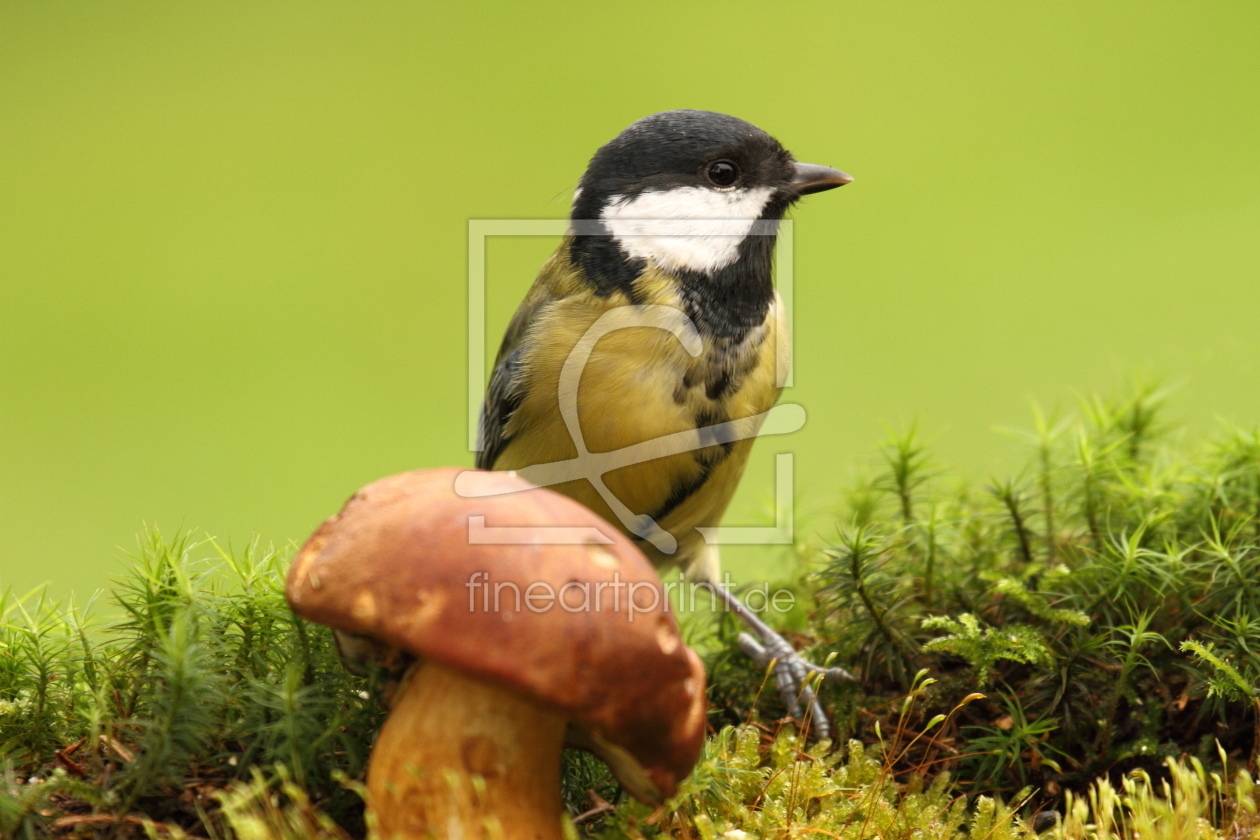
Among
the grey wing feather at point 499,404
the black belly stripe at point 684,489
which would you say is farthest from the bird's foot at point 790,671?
the grey wing feather at point 499,404

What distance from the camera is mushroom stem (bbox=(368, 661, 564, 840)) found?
3.95 ft

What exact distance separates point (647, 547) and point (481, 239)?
2.56 ft

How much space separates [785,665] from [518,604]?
1.15 meters

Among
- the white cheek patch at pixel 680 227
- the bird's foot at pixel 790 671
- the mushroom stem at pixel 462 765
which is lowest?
the bird's foot at pixel 790 671

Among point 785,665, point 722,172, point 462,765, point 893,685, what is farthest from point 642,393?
point 462,765

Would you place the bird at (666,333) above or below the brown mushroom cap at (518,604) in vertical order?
above

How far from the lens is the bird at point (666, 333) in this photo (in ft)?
6.88

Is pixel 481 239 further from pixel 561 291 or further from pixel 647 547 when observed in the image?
pixel 647 547

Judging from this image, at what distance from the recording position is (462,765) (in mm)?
1222

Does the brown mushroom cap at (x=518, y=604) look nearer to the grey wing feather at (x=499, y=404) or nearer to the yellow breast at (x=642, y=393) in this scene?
the yellow breast at (x=642, y=393)

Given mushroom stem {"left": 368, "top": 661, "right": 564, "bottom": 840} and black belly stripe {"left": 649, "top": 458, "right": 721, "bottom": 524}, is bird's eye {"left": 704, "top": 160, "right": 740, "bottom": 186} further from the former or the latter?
mushroom stem {"left": 368, "top": 661, "right": 564, "bottom": 840}

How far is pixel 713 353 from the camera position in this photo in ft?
6.95

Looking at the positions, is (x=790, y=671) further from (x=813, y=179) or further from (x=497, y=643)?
(x=497, y=643)

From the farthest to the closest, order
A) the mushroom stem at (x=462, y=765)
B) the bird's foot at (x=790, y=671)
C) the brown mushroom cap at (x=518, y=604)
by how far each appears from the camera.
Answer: the bird's foot at (x=790, y=671), the mushroom stem at (x=462, y=765), the brown mushroom cap at (x=518, y=604)
